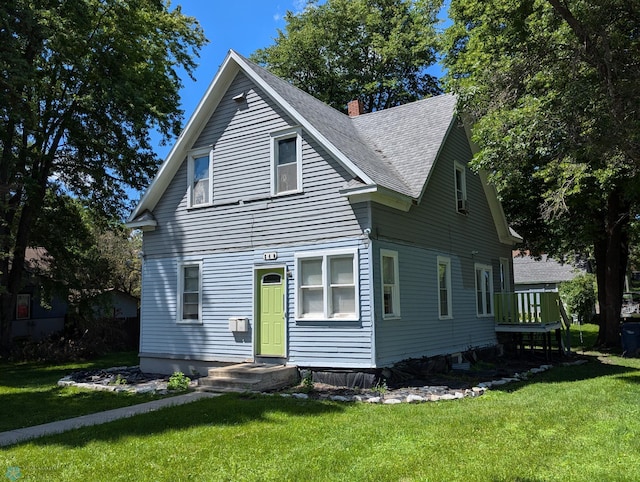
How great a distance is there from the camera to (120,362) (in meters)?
18.0

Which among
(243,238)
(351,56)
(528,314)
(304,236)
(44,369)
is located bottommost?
(44,369)

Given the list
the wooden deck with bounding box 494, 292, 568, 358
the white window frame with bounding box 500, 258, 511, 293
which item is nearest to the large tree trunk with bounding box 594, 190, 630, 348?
the wooden deck with bounding box 494, 292, 568, 358

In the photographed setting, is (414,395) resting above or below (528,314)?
below

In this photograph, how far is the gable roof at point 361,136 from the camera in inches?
453

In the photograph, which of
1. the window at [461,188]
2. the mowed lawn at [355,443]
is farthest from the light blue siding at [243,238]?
the window at [461,188]

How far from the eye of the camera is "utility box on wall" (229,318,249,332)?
1245 cm

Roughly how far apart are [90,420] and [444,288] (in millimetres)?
9184

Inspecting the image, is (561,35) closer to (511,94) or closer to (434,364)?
(511,94)

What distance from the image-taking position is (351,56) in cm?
3158

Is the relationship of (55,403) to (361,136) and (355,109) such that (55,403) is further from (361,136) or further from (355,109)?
(355,109)

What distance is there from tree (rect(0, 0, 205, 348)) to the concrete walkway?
34.5 ft

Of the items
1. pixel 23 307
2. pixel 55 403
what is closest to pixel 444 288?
pixel 55 403

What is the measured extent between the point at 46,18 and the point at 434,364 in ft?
52.1

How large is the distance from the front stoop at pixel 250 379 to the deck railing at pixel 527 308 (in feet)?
27.1
